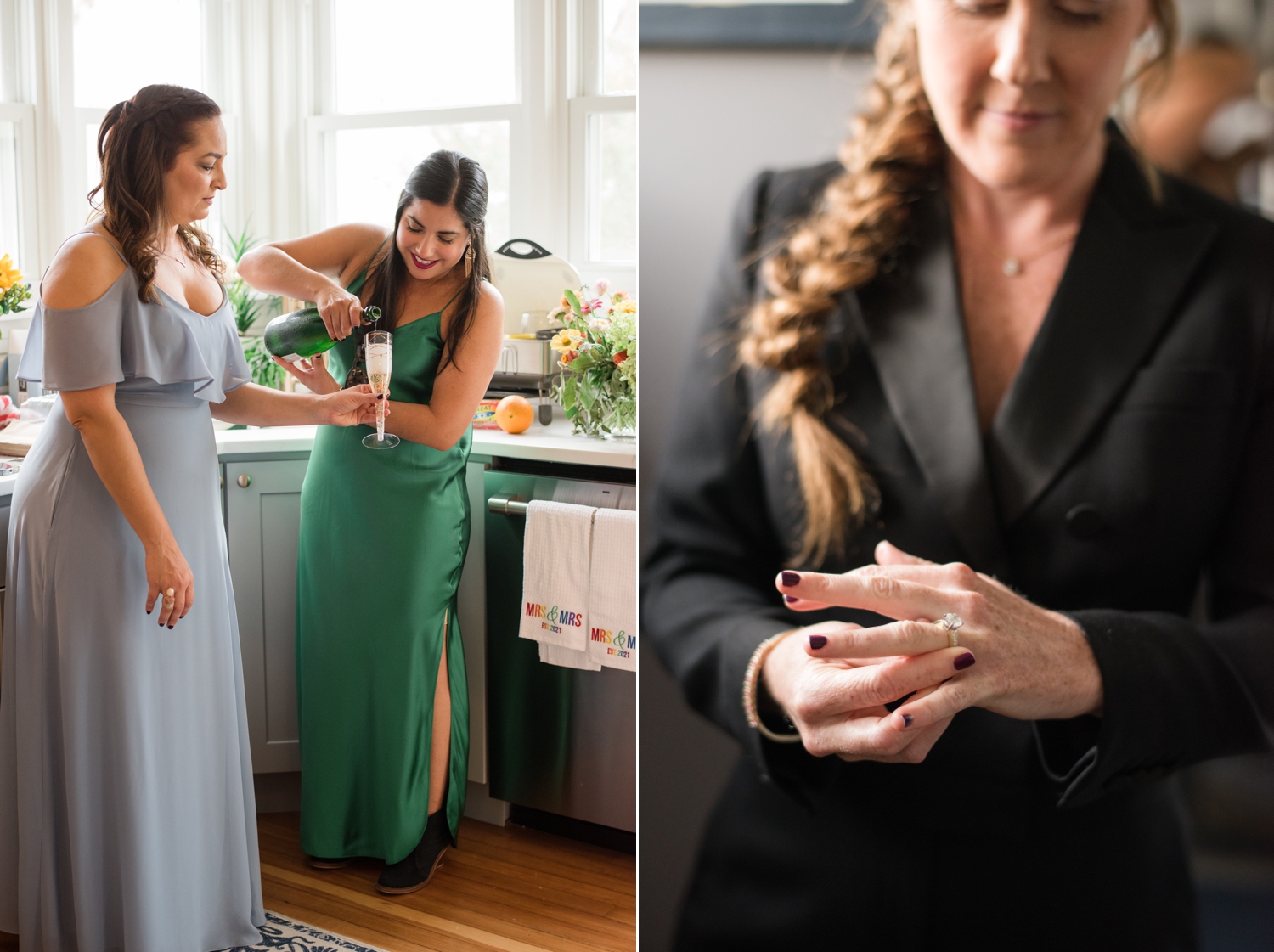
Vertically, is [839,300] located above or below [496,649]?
above

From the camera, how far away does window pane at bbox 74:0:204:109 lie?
9.54 feet

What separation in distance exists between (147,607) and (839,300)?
130 cm

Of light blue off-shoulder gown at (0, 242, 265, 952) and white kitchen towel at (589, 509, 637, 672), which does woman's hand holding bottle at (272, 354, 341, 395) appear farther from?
white kitchen towel at (589, 509, 637, 672)

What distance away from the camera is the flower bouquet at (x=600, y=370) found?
2.13 m

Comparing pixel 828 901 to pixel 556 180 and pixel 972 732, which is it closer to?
pixel 972 732

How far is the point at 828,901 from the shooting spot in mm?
917

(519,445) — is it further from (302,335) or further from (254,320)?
(254,320)

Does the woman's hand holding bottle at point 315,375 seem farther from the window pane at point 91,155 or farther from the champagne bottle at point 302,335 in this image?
the window pane at point 91,155

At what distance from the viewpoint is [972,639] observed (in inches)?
31.9

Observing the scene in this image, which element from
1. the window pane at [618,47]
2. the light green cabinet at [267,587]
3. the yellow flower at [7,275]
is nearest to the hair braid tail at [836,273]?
the light green cabinet at [267,587]

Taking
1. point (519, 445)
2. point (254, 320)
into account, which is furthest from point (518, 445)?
point (254, 320)

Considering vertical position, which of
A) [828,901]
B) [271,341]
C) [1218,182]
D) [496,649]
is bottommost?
[496,649]

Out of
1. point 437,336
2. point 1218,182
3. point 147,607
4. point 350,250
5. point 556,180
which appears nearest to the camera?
point 1218,182

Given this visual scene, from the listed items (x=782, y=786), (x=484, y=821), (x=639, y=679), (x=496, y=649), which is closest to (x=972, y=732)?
(x=782, y=786)
